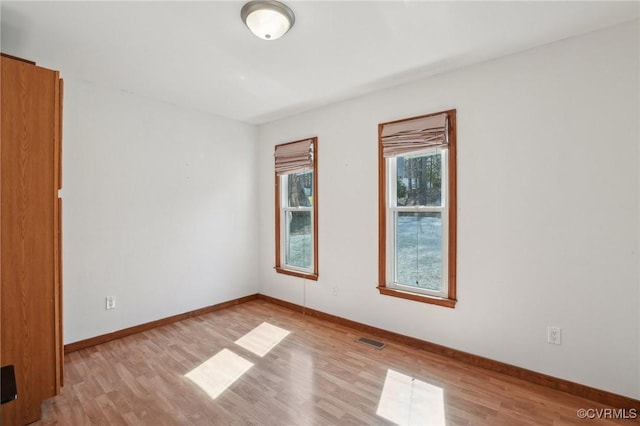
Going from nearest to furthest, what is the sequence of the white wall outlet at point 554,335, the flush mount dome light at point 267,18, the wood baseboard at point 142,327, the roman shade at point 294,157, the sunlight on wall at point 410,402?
the flush mount dome light at point 267,18, the sunlight on wall at point 410,402, the white wall outlet at point 554,335, the wood baseboard at point 142,327, the roman shade at point 294,157

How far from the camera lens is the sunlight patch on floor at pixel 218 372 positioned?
2.36 metres

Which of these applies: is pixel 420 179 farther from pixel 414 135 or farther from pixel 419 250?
pixel 419 250

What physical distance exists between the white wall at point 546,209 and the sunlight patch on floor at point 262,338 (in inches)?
45.1

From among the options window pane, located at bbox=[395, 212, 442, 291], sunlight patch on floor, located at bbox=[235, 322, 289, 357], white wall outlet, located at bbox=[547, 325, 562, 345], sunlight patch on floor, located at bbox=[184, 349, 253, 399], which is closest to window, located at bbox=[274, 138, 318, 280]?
sunlight patch on floor, located at bbox=[235, 322, 289, 357]

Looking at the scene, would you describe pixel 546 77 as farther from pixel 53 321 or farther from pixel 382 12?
pixel 53 321

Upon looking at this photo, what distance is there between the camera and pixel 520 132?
2.47 meters

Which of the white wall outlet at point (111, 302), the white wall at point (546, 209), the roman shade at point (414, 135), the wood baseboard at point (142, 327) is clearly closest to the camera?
the white wall at point (546, 209)

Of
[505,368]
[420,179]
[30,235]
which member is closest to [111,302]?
[30,235]

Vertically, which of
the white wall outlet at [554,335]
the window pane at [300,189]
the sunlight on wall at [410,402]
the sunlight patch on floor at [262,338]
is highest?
the window pane at [300,189]

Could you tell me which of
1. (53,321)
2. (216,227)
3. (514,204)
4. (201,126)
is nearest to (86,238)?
(53,321)

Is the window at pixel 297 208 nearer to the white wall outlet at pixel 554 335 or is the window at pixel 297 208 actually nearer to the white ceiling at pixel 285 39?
the white ceiling at pixel 285 39

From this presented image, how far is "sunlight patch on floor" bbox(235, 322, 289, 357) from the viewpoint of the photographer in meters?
3.01

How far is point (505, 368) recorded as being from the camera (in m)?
2.53

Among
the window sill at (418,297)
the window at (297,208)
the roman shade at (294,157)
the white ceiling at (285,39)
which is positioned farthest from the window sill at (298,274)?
the white ceiling at (285,39)
